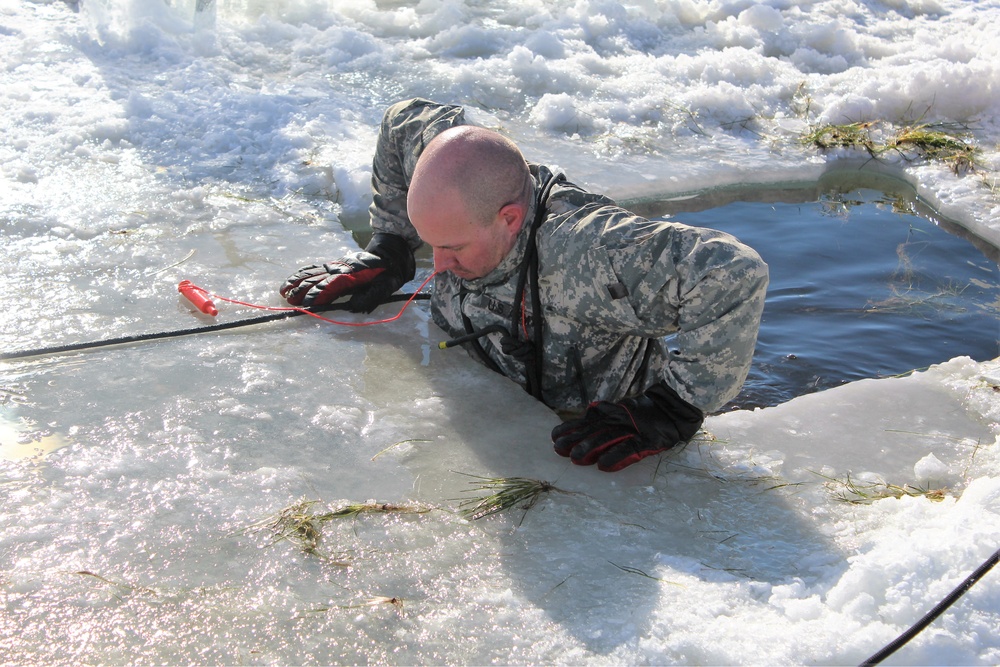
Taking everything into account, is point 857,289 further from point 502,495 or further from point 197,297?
point 197,297

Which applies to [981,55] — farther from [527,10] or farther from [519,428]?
[519,428]

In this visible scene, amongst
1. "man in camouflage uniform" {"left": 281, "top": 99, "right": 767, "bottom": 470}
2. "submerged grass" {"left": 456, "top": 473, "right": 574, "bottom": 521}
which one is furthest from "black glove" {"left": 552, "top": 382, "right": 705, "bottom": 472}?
"submerged grass" {"left": 456, "top": 473, "right": 574, "bottom": 521}

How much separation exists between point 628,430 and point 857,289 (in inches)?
89.5

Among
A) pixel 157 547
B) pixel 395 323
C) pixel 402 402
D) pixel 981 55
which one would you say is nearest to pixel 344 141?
pixel 395 323

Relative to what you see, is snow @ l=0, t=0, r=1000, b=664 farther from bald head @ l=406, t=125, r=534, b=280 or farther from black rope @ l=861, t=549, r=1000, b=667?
bald head @ l=406, t=125, r=534, b=280

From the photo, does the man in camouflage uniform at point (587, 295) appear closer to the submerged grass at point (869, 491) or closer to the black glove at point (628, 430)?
the black glove at point (628, 430)

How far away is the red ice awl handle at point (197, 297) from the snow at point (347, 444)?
0.07m

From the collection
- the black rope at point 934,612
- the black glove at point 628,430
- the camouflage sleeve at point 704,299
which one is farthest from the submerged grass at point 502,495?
the black rope at point 934,612

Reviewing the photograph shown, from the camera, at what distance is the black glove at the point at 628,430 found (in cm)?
261

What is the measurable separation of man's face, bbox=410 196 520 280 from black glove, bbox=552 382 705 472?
0.58m

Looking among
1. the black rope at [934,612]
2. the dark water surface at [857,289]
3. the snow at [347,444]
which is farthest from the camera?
the dark water surface at [857,289]

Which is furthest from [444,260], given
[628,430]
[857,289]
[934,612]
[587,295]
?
[857,289]

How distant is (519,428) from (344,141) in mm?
2833

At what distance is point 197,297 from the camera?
351cm
